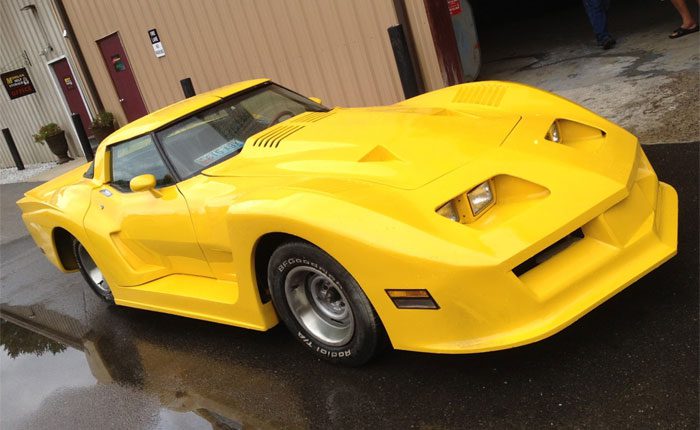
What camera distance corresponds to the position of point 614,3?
1190 cm

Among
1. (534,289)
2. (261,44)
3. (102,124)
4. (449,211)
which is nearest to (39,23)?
(102,124)

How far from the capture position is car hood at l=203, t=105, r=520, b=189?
9.43ft

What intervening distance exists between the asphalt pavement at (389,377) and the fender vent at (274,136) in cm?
108

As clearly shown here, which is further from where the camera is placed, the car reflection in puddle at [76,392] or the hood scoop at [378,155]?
the car reflection in puddle at [76,392]

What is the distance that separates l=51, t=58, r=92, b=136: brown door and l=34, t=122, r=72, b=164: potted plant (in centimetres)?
74

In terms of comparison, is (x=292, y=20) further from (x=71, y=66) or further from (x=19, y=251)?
(x=71, y=66)

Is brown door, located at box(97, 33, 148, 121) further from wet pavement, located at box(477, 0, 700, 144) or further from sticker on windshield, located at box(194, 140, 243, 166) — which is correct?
sticker on windshield, located at box(194, 140, 243, 166)

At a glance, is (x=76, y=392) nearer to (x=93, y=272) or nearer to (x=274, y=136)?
(x=93, y=272)

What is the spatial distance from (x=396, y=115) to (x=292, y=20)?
5255mm

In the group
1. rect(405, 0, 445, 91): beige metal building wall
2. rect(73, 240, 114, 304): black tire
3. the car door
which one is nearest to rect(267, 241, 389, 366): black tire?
the car door

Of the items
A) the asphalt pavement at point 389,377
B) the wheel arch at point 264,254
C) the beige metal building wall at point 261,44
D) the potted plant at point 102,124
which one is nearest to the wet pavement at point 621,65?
the asphalt pavement at point 389,377

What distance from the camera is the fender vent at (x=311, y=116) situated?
3.88 meters

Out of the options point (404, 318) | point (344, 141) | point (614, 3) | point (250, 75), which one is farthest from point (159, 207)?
point (614, 3)

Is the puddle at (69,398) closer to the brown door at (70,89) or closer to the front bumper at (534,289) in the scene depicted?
the front bumper at (534,289)
